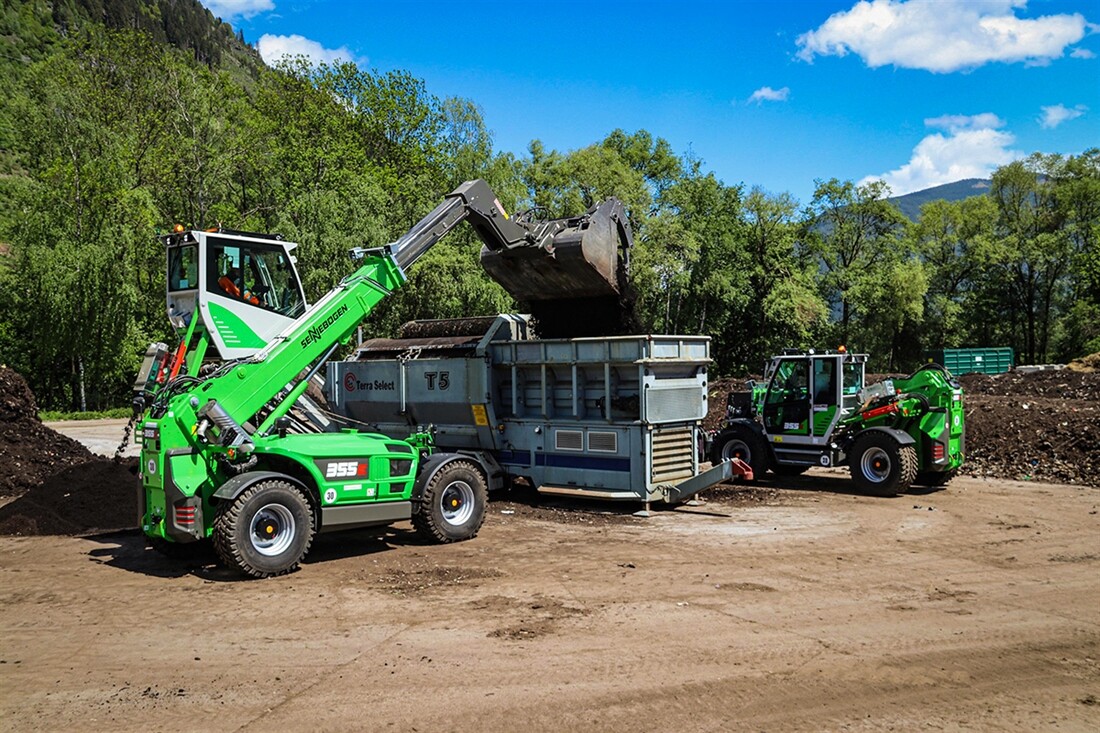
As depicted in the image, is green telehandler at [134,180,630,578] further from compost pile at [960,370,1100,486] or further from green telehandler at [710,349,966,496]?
compost pile at [960,370,1100,486]

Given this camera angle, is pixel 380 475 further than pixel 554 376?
No

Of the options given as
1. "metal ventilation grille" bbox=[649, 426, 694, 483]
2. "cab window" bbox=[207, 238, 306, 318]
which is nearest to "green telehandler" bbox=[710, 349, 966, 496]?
"metal ventilation grille" bbox=[649, 426, 694, 483]

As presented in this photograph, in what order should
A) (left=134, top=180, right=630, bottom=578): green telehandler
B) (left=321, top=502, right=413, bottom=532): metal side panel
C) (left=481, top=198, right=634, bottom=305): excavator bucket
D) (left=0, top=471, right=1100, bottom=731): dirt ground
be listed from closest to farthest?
(left=0, top=471, right=1100, bottom=731): dirt ground
(left=134, top=180, right=630, bottom=578): green telehandler
(left=321, top=502, right=413, bottom=532): metal side panel
(left=481, top=198, right=634, bottom=305): excavator bucket

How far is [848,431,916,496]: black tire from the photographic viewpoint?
13969 mm

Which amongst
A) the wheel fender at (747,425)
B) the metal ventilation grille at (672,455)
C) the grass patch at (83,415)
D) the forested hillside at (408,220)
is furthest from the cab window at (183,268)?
the grass patch at (83,415)

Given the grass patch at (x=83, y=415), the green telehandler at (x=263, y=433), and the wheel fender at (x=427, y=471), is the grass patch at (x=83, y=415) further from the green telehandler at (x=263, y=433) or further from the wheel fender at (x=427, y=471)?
the wheel fender at (x=427, y=471)

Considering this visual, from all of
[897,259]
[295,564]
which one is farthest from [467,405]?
[897,259]

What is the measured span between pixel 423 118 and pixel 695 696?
43674 mm

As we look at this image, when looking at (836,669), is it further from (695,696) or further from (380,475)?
(380,475)

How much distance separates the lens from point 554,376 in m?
13.2

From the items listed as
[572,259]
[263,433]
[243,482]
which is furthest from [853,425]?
[243,482]

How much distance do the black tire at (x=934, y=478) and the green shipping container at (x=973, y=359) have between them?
92.2 ft

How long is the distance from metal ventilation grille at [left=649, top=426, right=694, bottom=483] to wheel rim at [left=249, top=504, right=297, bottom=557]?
5.33 meters

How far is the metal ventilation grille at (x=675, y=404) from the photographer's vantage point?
481 inches
